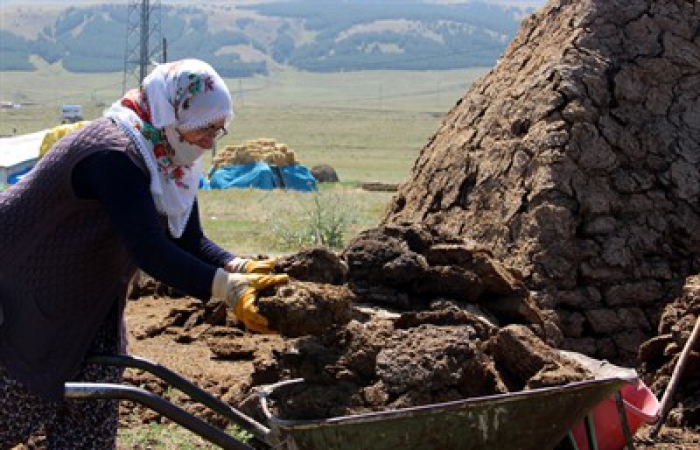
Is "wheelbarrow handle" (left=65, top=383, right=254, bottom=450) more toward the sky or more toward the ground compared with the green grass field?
more toward the sky

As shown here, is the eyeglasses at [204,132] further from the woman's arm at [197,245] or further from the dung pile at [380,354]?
the dung pile at [380,354]

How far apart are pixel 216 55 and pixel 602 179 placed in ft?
570

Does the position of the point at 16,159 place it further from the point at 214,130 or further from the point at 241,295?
the point at 241,295

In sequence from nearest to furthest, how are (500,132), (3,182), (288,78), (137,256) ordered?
(137,256) < (500,132) < (3,182) < (288,78)

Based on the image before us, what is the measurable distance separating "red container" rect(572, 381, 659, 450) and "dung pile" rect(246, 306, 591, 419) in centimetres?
16

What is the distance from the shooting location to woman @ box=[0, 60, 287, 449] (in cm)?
387

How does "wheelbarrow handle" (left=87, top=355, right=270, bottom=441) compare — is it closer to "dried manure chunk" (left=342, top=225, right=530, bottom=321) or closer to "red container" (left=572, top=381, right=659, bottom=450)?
"red container" (left=572, top=381, right=659, bottom=450)

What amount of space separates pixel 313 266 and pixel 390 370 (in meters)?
0.80

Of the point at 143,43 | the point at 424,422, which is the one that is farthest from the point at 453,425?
the point at 143,43

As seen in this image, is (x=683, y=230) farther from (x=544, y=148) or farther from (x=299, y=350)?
(x=299, y=350)

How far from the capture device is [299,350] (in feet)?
13.4

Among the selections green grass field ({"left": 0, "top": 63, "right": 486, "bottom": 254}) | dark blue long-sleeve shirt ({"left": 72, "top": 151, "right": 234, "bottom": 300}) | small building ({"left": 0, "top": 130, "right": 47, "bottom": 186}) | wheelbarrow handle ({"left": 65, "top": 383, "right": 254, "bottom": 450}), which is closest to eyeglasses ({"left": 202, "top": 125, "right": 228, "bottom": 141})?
dark blue long-sleeve shirt ({"left": 72, "top": 151, "right": 234, "bottom": 300})

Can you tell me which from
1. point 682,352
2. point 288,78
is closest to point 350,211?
point 682,352

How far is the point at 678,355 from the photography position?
20.9 ft
